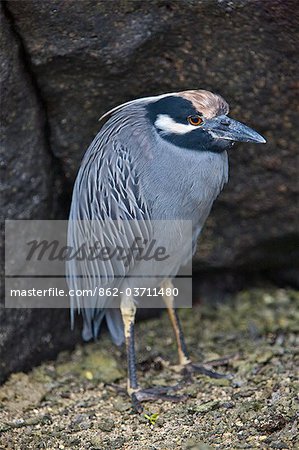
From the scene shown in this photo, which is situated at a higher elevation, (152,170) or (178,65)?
(178,65)

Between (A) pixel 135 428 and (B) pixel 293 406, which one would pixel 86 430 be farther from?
(B) pixel 293 406

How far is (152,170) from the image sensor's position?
2865 millimetres

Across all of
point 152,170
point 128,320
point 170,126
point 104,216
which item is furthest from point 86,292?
point 170,126

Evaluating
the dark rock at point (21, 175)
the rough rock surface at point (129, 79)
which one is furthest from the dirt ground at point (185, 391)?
the rough rock surface at point (129, 79)

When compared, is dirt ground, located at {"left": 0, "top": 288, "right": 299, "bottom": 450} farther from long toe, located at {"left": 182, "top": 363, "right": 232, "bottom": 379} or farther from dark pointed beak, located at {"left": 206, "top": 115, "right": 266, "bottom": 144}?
dark pointed beak, located at {"left": 206, "top": 115, "right": 266, "bottom": 144}

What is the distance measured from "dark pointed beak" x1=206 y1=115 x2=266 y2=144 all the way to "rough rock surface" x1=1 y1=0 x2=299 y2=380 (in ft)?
1.29

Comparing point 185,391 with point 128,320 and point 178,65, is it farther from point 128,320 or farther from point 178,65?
point 178,65

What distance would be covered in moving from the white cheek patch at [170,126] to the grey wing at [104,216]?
0.18m

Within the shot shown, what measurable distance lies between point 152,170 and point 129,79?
0.46 m

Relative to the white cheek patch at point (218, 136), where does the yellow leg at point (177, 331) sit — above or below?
below

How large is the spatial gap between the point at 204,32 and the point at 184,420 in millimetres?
1545

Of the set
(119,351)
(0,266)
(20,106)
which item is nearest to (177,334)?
(119,351)

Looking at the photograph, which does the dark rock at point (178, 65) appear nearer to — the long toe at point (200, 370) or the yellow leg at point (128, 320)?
the yellow leg at point (128, 320)

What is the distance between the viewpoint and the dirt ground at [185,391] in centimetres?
272
